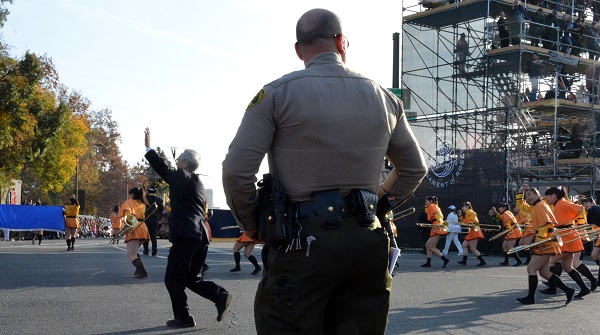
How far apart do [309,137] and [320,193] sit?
24 cm

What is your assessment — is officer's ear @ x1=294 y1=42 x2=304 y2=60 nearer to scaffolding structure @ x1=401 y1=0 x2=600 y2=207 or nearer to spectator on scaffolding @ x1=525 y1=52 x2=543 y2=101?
scaffolding structure @ x1=401 y1=0 x2=600 y2=207

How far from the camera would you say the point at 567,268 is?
13.0 meters

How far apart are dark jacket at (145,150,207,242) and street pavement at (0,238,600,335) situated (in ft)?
3.22

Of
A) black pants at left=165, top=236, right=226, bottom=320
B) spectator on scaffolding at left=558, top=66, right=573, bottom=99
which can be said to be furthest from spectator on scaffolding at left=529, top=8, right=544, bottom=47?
black pants at left=165, top=236, right=226, bottom=320

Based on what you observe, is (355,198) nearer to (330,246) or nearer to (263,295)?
(330,246)

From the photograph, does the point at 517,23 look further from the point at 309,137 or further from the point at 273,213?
the point at 273,213

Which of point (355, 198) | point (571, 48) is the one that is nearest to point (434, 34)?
point (571, 48)

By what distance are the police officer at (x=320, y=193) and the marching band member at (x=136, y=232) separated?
11044mm

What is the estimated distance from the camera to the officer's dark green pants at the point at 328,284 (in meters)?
3.44

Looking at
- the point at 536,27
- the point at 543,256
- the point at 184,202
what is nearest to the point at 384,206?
the point at 184,202

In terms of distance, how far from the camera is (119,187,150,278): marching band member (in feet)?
47.4

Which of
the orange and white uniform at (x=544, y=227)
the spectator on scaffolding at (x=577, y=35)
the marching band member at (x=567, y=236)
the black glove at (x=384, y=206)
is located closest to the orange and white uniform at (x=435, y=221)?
the marching band member at (x=567, y=236)

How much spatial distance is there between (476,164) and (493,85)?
4.12m

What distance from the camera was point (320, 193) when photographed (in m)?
3.54
